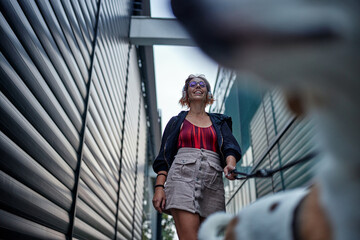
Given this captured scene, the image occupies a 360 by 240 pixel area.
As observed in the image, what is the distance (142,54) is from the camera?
6.96 meters

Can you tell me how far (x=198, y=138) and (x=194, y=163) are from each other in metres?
0.20

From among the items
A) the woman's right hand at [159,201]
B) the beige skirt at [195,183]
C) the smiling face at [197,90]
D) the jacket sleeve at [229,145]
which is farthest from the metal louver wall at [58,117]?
the jacket sleeve at [229,145]

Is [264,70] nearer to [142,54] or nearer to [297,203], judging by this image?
[297,203]

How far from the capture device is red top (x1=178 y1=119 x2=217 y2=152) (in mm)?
2068

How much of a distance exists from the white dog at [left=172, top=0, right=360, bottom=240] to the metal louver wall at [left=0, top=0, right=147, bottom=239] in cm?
126

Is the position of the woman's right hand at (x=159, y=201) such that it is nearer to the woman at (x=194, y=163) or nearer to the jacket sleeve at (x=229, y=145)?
the woman at (x=194, y=163)

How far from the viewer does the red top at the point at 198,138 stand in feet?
6.79

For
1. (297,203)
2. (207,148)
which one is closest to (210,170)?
(207,148)

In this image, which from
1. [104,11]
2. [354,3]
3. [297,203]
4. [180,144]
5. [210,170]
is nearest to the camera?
[354,3]

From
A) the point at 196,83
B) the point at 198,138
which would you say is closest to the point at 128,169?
the point at 196,83

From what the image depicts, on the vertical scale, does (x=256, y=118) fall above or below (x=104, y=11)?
below

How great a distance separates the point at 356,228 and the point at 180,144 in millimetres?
1672

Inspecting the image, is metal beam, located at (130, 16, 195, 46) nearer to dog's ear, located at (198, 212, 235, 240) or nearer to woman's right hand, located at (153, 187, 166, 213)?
woman's right hand, located at (153, 187, 166, 213)

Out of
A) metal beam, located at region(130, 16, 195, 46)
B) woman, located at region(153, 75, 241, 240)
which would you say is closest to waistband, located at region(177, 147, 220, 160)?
woman, located at region(153, 75, 241, 240)
